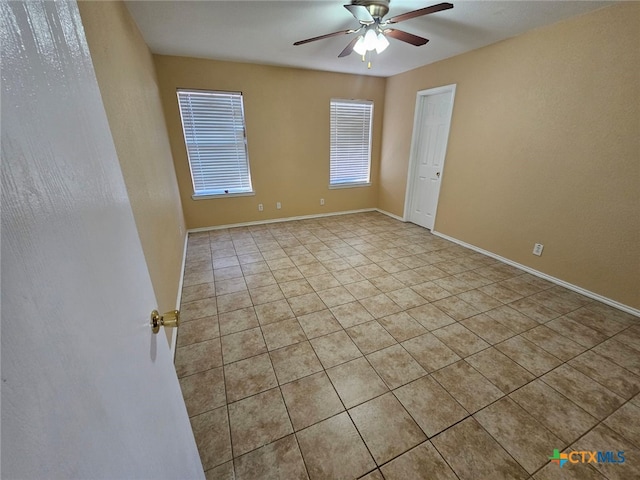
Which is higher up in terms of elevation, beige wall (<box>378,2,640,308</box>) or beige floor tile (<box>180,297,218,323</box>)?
beige wall (<box>378,2,640,308</box>)

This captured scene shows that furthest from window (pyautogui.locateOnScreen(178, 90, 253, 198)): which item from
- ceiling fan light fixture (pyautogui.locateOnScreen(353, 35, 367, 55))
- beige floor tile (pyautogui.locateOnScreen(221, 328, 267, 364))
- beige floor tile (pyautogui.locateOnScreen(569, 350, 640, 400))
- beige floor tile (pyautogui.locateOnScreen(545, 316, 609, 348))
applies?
beige floor tile (pyautogui.locateOnScreen(569, 350, 640, 400))

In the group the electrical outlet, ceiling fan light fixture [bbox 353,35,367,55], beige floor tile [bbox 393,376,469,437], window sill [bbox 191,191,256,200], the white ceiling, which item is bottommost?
beige floor tile [bbox 393,376,469,437]

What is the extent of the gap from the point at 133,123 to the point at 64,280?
184cm

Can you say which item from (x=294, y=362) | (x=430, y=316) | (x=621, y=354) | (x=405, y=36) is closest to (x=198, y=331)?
(x=294, y=362)

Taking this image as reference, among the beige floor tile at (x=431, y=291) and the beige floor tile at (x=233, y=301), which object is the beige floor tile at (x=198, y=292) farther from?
the beige floor tile at (x=431, y=291)

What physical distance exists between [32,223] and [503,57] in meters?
3.89

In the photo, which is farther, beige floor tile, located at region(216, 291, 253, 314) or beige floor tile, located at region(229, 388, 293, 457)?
beige floor tile, located at region(216, 291, 253, 314)

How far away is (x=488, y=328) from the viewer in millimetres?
2088

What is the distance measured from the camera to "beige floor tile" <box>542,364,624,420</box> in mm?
1484

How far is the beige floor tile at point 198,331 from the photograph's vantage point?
197 centimetres

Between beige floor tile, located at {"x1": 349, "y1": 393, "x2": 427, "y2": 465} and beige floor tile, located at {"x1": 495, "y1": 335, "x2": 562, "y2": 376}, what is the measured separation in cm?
94

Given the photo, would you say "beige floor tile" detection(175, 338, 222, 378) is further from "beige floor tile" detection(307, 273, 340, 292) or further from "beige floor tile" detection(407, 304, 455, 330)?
"beige floor tile" detection(407, 304, 455, 330)

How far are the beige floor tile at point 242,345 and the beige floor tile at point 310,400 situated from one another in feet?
1.27

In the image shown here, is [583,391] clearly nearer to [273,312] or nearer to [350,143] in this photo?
[273,312]
